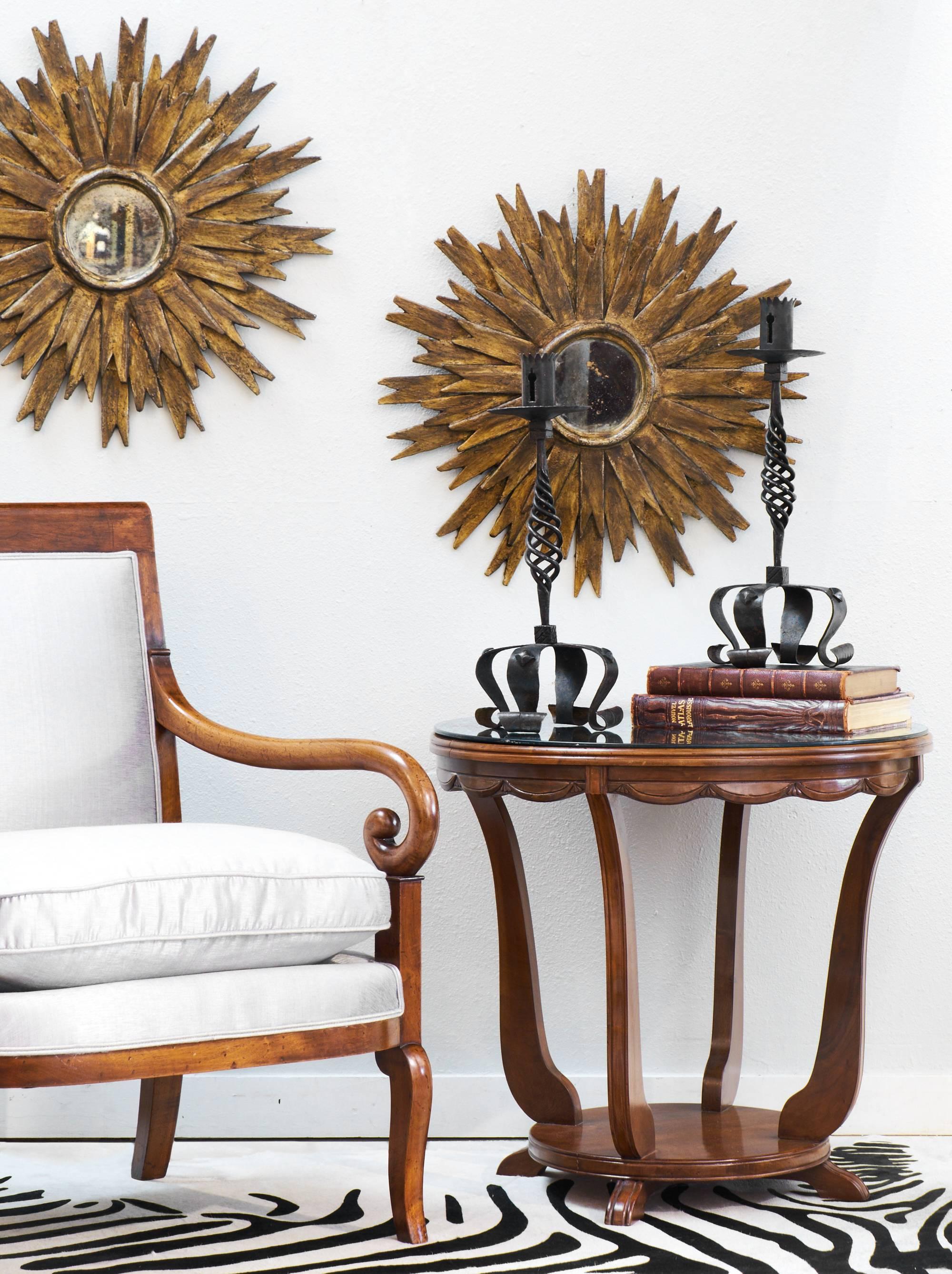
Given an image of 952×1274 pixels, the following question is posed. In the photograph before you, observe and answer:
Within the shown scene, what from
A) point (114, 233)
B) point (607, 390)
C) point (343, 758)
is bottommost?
point (343, 758)

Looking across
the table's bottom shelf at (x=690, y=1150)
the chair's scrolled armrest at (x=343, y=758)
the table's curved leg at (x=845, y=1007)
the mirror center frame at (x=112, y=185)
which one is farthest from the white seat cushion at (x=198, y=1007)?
the mirror center frame at (x=112, y=185)

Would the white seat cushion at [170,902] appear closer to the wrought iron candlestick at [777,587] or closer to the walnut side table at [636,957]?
the walnut side table at [636,957]

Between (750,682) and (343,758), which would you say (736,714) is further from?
(343,758)

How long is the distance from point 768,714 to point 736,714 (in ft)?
0.14

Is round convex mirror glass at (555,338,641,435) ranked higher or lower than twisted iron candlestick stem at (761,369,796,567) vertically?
higher

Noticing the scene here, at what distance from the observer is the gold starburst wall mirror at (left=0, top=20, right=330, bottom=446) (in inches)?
84.7

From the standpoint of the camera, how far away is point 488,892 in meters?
2.19

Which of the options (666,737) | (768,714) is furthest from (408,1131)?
(768,714)

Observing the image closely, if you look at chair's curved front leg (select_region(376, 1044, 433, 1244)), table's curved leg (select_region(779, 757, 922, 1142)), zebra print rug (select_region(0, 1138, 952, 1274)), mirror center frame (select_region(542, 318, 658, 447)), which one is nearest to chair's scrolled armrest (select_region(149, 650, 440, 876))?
chair's curved front leg (select_region(376, 1044, 433, 1244))

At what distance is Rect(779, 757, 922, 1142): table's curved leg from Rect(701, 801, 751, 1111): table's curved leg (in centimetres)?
17

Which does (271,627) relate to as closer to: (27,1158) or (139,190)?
(139,190)

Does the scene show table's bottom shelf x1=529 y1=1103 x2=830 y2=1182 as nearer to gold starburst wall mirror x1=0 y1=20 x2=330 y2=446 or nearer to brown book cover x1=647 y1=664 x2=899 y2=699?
brown book cover x1=647 y1=664 x2=899 y2=699

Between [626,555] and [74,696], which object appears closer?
[74,696]

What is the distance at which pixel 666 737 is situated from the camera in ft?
5.57
